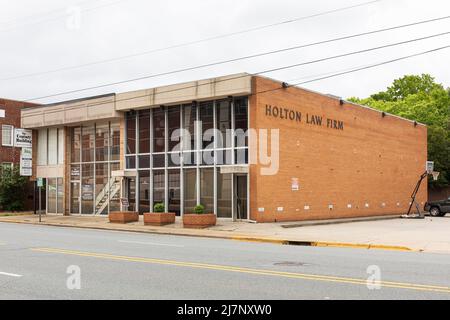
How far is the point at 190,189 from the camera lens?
96.2 ft

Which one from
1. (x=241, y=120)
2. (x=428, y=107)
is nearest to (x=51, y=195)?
(x=241, y=120)

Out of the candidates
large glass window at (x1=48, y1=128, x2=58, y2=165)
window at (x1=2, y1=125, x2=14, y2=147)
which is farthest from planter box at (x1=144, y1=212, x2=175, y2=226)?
window at (x1=2, y1=125, x2=14, y2=147)

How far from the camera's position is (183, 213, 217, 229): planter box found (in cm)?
2545

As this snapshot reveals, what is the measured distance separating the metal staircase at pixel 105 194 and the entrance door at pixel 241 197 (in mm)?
9128

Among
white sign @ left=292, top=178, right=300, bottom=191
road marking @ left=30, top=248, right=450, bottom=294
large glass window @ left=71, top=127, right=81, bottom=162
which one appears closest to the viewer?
road marking @ left=30, top=248, right=450, bottom=294

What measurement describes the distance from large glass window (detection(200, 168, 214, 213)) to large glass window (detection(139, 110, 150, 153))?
4.54 m

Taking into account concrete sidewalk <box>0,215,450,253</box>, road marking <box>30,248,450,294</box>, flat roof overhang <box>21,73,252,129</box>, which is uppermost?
flat roof overhang <box>21,73,252,129</box>

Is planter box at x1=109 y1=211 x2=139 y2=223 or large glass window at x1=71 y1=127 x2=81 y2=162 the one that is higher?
large glass window at x1=71 y1=127 x2=81 y2=162

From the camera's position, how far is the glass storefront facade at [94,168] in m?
33.6

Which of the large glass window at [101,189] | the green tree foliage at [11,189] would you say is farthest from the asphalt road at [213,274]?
the green tree foliage at [11,189]

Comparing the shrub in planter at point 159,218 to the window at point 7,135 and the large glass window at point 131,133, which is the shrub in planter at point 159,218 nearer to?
the large glass window at point 131,133

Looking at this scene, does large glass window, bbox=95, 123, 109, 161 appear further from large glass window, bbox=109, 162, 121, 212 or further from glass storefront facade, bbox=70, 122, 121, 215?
large glass window, bbox=109, 162, 121, 212

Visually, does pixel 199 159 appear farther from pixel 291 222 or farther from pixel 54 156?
pixel 54 156

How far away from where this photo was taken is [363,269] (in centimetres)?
1138
